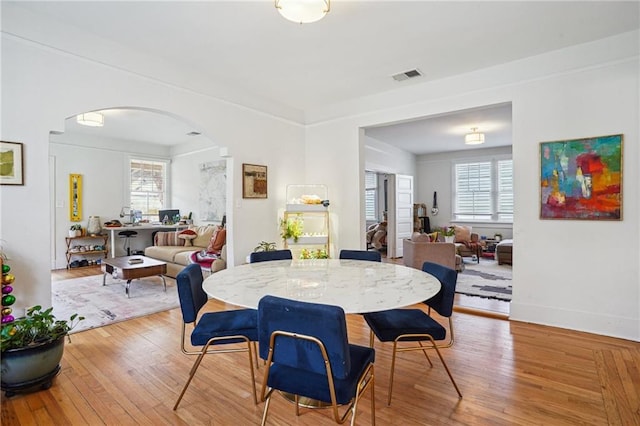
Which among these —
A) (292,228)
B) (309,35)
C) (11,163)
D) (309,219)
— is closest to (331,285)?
(309,35)

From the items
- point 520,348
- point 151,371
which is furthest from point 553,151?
point 151,371

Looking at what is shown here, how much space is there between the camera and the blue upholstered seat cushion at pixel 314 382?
4.66ft

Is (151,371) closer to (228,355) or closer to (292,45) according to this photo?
(228,355)

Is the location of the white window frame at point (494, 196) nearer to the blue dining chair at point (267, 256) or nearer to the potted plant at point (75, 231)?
the blue dining chair at point (267, 256)

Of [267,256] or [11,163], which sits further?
[267,256]

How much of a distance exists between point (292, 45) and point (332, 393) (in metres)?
3.05

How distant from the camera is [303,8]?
2166mm

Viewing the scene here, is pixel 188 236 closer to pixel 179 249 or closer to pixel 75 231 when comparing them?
pixel 179 249

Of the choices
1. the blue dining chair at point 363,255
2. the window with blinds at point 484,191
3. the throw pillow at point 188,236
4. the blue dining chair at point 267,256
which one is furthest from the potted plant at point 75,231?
the window with blinds at point 484,191

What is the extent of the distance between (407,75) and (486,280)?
11.8 ft

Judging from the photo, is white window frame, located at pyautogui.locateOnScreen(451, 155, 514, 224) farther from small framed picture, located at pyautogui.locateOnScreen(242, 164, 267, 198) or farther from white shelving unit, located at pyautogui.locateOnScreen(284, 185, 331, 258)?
small framed picture, located at pyautogui.locateOnScreen(242, 164, 267, 198)

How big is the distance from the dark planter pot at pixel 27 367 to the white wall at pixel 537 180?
165 inches

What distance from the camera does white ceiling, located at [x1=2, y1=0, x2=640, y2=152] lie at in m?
2.64

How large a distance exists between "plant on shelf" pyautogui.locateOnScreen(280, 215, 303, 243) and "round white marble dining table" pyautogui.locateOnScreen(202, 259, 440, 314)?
204cm
